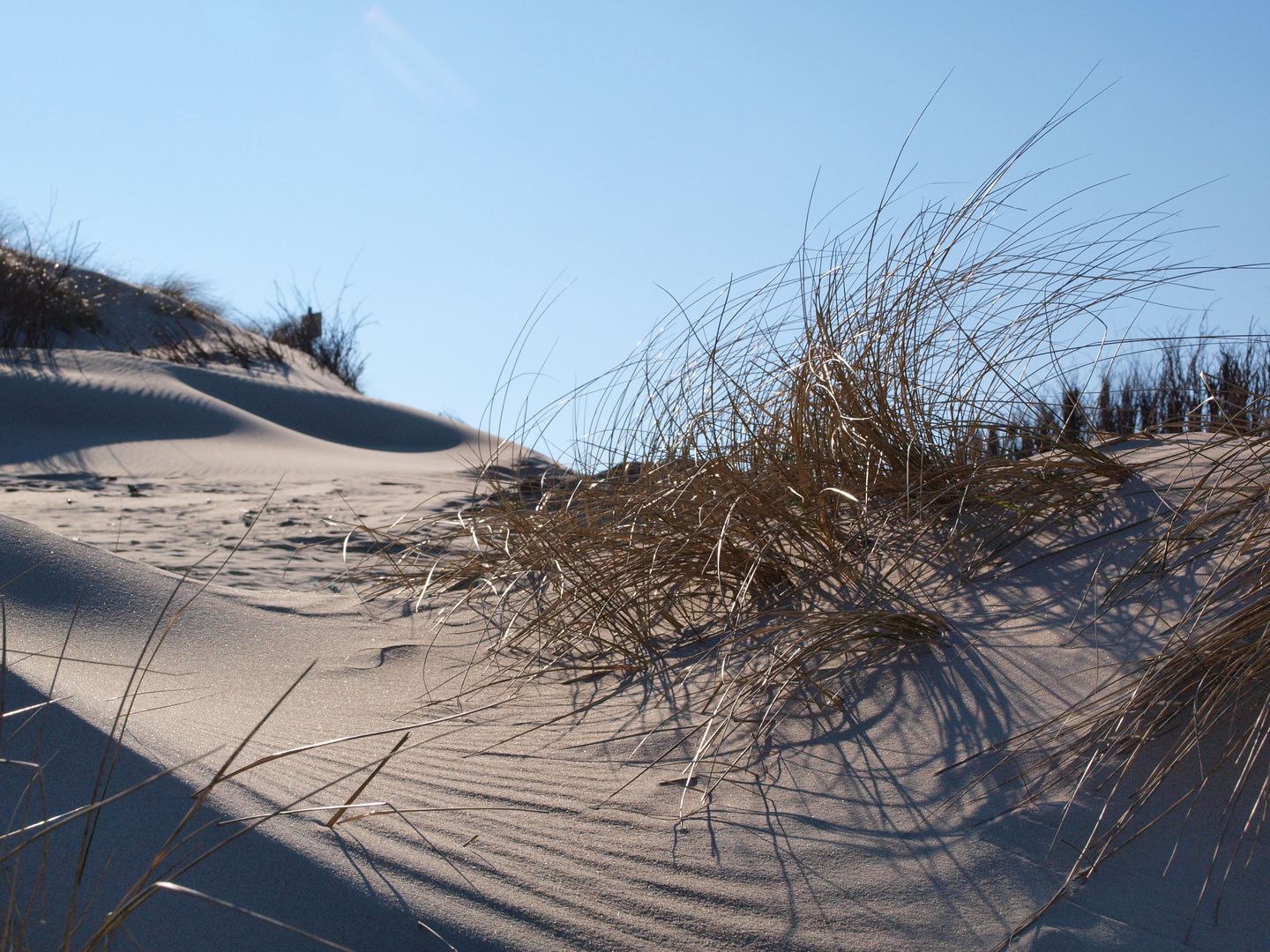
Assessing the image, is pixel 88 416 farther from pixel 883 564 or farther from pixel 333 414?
pixel 883 564

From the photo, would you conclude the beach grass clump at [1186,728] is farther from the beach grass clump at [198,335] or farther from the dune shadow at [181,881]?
the beach grass clump at [198,335]

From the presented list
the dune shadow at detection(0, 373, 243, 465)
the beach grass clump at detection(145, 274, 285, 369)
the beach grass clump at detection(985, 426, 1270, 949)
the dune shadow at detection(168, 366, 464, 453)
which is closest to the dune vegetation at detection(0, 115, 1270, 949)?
the beach grass clump at detection(985, 426, 1270, 949)

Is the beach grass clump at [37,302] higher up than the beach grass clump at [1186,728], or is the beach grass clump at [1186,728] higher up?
the beach grass clump at [37,302]

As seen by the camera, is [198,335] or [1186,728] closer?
[1186,728]

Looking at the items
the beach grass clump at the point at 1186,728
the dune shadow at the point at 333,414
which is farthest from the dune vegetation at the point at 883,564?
the dune shadow at the point at 333,414

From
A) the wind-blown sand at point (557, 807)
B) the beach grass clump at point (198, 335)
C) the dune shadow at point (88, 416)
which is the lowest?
the wind-blown sand at point (557, 807)

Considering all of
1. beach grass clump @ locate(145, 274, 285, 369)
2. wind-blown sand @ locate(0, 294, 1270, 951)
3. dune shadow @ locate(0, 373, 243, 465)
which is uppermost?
beach grass clump @ locate(145, 274, 285, 369)

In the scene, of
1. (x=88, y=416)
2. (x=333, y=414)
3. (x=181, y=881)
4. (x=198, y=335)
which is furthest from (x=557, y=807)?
(x=198, y=335)

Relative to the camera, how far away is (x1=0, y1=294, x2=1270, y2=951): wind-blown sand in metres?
1.17

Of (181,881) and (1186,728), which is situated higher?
(1186,728)

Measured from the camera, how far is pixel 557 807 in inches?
59.4

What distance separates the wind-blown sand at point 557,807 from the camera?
3.85ft

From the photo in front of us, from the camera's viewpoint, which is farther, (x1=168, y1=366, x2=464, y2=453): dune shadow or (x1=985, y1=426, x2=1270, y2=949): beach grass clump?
(x1=168, y1=366, x2=464, y2=453): dune shadow

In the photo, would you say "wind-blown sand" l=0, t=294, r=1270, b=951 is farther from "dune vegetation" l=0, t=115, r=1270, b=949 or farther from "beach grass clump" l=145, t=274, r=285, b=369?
"beach grass clump" l=145, t=274, r=285, b=369
